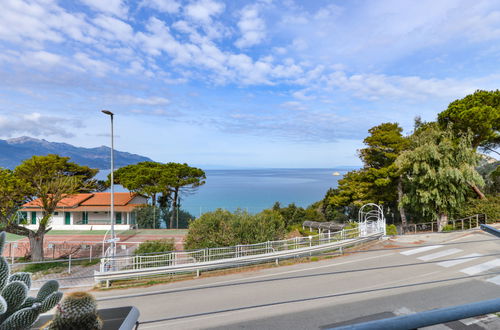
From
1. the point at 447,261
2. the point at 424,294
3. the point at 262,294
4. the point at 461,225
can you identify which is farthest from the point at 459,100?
the point at 262,294

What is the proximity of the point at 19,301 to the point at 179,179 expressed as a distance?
31908mm

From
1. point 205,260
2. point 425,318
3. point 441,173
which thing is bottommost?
point 205,260

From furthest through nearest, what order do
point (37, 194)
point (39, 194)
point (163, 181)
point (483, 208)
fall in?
1. point (163, 181)
2. point (483, 208)
3. point (37, 194)
4. point (39, 194)

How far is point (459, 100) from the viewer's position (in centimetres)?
2439

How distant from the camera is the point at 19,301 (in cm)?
169

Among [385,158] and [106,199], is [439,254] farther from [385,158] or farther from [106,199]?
[106,199]

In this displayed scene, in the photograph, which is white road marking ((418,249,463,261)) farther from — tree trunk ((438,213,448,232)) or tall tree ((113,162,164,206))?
tall tree ((113,162,164,206))

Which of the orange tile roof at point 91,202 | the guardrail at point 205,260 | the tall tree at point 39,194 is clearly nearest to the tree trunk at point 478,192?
the guardrail at point 205,260

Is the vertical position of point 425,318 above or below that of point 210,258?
above

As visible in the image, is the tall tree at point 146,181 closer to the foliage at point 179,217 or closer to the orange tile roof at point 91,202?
the orange tile roof at point 91,202

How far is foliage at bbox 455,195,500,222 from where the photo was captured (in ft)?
66.3

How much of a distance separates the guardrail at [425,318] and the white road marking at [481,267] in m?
10.4

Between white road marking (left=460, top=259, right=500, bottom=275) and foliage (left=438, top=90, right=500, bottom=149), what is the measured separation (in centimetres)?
1545

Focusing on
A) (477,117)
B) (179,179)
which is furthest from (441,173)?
(179,179)
